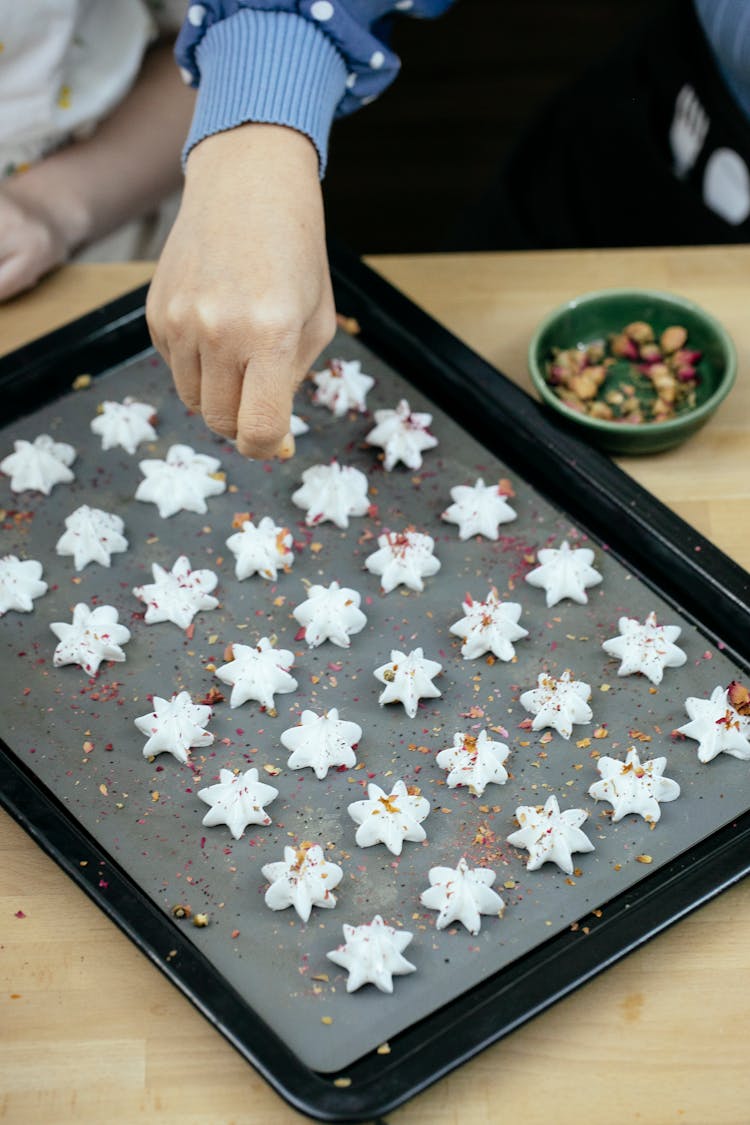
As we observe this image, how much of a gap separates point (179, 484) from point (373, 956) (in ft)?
2.08

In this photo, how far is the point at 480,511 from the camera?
1543mm

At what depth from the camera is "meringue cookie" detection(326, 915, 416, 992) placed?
3.95 feet

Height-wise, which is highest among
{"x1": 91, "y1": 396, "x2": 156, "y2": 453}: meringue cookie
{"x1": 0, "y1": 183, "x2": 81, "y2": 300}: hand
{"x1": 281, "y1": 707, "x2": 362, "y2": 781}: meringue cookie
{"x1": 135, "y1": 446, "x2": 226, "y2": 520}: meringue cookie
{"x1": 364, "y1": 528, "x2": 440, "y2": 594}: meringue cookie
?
{"x1": 0, "y1": 183, "x2": 81, "y2": 300}: hand

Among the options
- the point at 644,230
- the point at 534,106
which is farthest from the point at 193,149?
the point at 534,106

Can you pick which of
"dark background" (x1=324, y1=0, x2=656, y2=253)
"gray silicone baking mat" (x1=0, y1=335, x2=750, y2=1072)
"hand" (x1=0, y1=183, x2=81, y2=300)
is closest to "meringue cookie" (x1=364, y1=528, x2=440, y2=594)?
"gray silicone baking mat" (x1=0, y1=335, x2=750, y2=1072)

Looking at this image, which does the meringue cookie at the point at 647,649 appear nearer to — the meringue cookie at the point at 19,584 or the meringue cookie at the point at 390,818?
the meringue cookie at the point at 390,818

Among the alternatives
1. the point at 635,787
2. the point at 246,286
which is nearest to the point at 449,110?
the point at 246,286

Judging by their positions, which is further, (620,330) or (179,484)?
(620,330)

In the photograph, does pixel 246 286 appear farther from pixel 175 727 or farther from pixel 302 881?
pixel 302 881

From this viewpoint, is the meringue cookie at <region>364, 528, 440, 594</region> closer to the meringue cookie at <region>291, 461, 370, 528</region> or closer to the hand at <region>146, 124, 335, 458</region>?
the meringue cookie at <region>291, 461, 370, 528</region>

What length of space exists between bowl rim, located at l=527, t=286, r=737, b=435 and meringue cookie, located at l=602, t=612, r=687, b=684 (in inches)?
9.7

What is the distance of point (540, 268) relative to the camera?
1814mm

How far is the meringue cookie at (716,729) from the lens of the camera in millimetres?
1348

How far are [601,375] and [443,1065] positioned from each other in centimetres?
86
